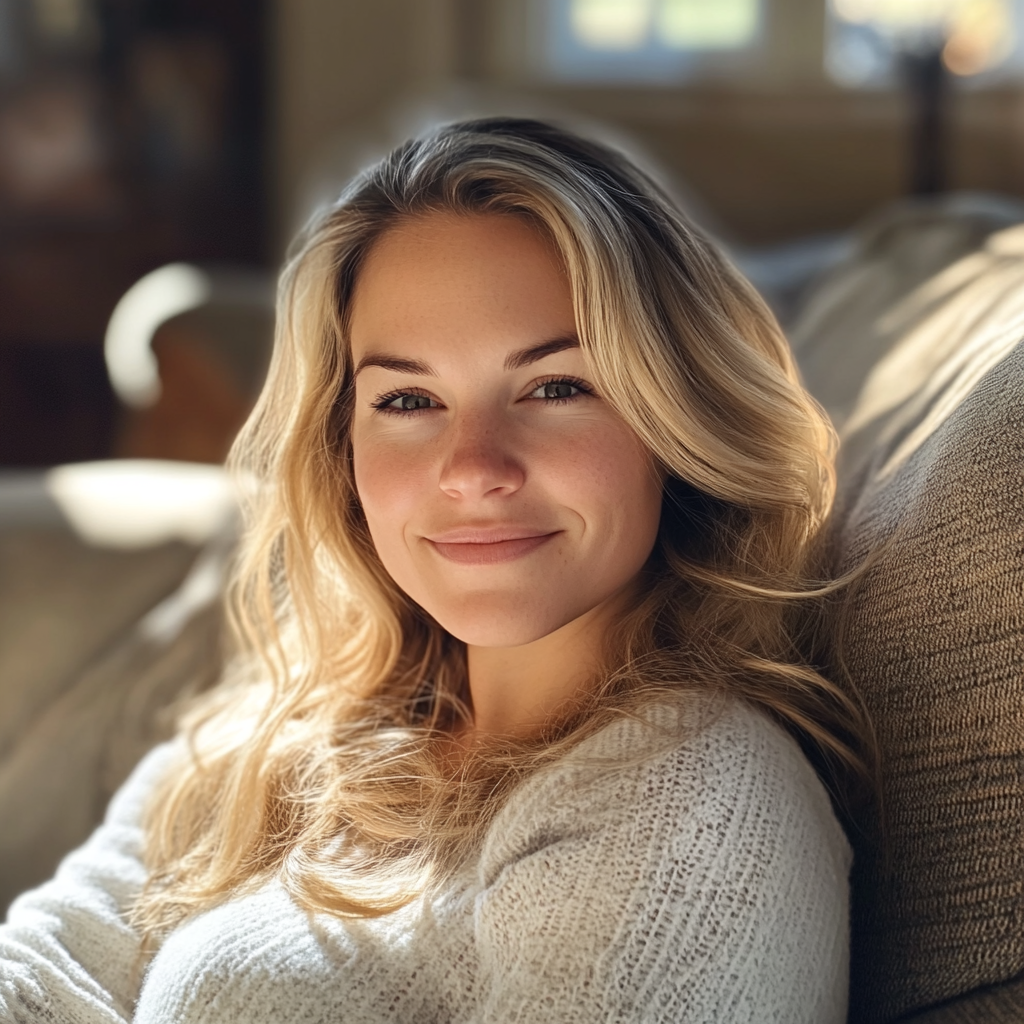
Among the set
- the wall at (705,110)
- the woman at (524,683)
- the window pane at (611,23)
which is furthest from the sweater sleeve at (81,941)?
the window pane at (611,23)

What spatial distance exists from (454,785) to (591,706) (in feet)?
0.41

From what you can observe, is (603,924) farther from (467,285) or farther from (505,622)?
(467,285)

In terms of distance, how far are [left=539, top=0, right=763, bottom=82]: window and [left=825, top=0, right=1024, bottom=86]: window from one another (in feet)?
0.80

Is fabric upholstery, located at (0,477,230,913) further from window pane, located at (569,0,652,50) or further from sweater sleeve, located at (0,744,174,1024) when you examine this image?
window pane, located at (569,0,652,50)

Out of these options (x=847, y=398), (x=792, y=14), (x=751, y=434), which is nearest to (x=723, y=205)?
(x=792, y=14)

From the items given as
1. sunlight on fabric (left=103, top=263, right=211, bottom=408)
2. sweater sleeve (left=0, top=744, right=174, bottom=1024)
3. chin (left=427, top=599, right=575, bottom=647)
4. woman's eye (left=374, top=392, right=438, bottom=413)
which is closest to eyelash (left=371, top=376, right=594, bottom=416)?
woman's eye (left=374, top=392, right=438, bottom=413)

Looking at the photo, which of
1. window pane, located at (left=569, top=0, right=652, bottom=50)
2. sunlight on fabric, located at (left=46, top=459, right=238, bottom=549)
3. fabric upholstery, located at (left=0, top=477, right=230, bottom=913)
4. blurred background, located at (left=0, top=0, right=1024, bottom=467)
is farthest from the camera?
window pane, located at (left=569, top=0, right=652, bottom=50)

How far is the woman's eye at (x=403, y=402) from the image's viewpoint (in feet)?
3.19

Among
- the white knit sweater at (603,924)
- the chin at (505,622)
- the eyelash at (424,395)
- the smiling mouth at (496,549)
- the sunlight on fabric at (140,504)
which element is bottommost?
the sunlight on fabric at (140,504)

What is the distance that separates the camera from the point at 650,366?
898 millimetres

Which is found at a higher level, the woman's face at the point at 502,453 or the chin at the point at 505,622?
the woman's face at the point at 502,453

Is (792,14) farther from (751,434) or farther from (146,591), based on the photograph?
(751,434)

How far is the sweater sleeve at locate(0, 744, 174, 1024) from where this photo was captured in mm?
954

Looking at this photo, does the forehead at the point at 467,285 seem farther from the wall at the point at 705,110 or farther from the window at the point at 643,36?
the window at the point at 643,36
